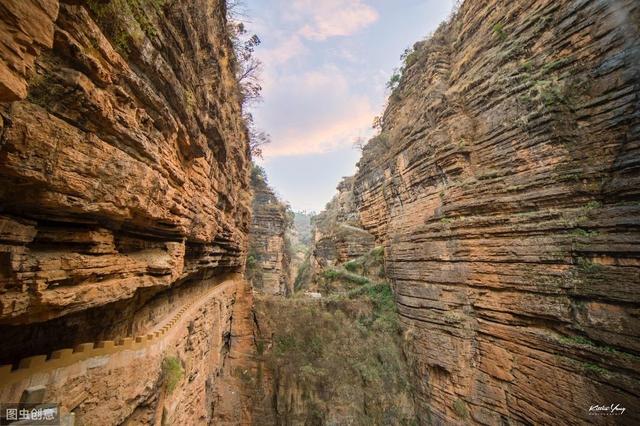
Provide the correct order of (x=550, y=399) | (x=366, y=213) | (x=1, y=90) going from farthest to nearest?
1. (x=366, y=213)
2. (x=550, y=399)
3. (x=1, y=90)

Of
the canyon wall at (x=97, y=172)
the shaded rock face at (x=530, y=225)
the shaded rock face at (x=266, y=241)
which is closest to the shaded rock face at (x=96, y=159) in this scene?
the canyon wall at (x=97, y=172)

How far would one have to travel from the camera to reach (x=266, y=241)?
2552cm

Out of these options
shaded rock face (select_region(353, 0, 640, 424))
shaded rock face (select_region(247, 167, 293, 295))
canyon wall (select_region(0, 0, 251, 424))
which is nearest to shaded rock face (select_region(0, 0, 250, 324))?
canyon wall (select_region(0, 0, 251, 424))

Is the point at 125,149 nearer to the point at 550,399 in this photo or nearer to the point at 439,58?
the point at 550,399

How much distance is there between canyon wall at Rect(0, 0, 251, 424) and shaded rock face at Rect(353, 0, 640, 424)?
7.99 meters

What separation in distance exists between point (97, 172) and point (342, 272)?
12.9 metres

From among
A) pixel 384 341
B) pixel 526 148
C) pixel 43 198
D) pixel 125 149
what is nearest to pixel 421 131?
pixel 526 148

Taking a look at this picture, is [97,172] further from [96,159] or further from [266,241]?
[266,241]

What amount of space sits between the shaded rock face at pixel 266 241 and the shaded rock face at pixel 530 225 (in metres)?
16.0

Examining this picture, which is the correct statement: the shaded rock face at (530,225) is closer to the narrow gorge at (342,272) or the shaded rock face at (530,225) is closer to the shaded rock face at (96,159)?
the narrow gorge at (342,272)

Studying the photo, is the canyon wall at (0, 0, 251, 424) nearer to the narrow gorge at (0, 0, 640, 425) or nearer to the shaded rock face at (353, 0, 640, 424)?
the narrow gorge at (0, 0, 640, 425)

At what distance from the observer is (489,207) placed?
775cm

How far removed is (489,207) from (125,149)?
29.7ft

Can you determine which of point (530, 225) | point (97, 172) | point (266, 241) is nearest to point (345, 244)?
point (530, 225)
